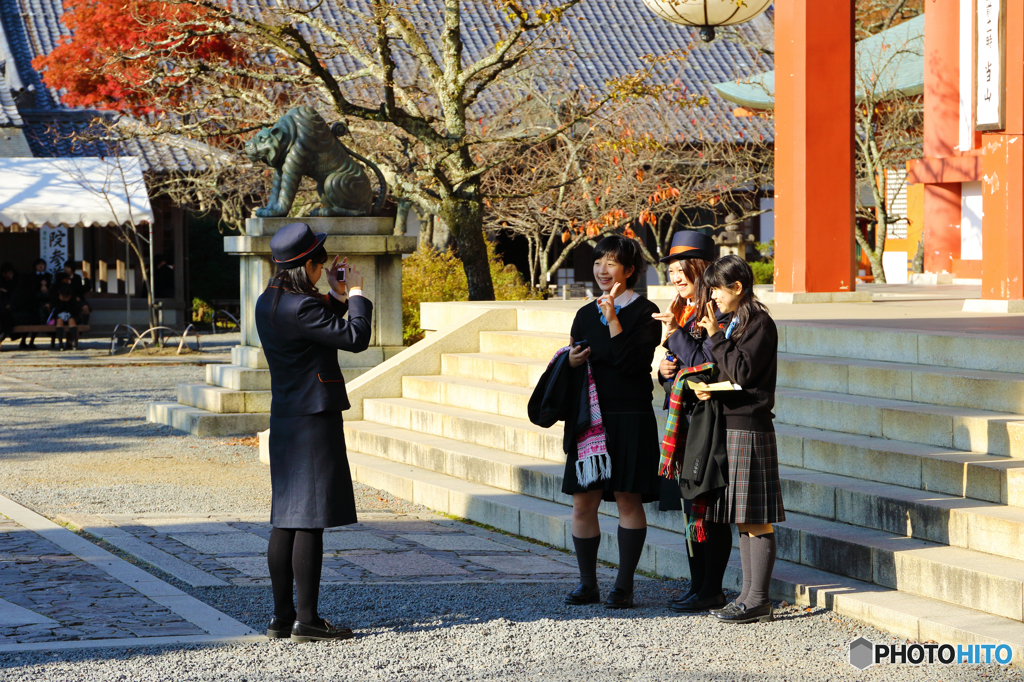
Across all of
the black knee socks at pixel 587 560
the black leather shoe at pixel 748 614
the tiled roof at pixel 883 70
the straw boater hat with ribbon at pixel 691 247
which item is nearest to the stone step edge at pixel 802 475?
the black leather shoe at pixel 748 614

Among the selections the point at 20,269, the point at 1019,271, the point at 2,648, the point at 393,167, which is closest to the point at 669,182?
the point at 393,167

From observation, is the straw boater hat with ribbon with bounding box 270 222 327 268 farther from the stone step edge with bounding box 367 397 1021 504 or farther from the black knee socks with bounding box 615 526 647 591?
the stone step edge with bounding box 367 397 1021 504

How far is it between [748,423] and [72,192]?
722 inches

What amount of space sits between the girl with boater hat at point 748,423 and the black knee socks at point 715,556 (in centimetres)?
13

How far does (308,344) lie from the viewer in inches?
191

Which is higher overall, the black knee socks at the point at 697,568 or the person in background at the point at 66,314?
the person in background at the point at 66,314

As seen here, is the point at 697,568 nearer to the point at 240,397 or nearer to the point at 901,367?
the point at 901,367

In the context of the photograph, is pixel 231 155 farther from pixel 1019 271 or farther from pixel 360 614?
pixel 360 614

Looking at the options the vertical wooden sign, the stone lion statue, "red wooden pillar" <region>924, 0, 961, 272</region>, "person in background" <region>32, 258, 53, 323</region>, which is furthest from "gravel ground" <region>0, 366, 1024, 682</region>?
"person in background" <region>32, 258, 53, 323</region>

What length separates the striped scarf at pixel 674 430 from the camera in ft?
16.7

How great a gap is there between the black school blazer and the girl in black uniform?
3.49ft

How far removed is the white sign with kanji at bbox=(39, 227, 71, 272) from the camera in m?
23.4

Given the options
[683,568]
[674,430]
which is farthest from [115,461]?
[674,430]

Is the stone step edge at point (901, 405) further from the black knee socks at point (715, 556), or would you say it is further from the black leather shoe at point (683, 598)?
the black leather shoe at point (683, 598)
